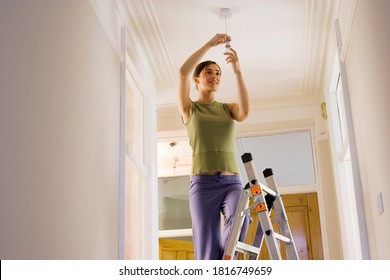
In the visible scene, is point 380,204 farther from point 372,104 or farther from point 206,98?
point 206,98

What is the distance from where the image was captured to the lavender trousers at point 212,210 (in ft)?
9.80

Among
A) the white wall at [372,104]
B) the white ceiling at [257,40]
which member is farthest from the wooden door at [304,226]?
the white wall at [372,104]

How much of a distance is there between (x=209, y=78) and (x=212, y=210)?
2.84 feet

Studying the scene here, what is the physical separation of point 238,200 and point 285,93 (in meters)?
2.74

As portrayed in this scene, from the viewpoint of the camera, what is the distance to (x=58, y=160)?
240 centimetres

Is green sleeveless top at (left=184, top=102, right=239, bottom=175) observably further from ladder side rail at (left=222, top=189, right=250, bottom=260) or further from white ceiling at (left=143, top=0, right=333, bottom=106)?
white ceiling at (left=143, top=0, right=333, bottom=106)

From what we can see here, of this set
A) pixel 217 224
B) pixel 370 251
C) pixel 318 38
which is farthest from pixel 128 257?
pixel 318 38

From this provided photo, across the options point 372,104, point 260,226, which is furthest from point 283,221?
point 372,104

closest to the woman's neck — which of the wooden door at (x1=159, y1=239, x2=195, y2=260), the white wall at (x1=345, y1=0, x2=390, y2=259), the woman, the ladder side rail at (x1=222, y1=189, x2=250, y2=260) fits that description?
the woman

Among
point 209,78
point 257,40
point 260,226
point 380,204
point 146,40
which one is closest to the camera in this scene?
point 380,204

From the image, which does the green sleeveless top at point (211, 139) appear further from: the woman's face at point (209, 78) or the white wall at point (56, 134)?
the white wall at point (56, 134)

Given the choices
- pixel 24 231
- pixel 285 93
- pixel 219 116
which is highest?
pixel 285 93

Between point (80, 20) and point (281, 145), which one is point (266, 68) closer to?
point (281, 145)

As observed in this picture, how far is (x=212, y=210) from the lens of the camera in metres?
3.03
